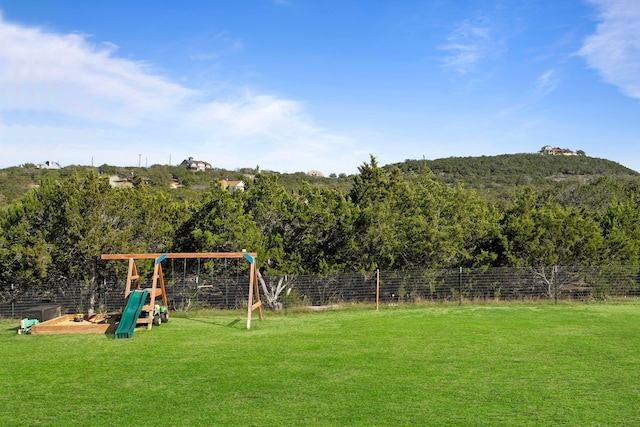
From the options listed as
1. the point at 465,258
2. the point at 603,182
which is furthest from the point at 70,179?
the point at 603,182

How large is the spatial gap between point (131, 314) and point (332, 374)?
636 centimetres

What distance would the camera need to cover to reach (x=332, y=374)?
28.3 feet

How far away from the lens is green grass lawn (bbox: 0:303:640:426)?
21.8 ft

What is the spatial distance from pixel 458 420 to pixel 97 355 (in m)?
7.33

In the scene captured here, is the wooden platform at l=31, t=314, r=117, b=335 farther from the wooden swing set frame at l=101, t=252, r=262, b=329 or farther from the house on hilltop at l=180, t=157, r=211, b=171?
the house on hilltop at l=180, t=157, r=211, b=171

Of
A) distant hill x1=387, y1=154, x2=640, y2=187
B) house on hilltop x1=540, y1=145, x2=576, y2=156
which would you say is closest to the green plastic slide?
distant hill x1=387, y1=154, x2=640, y2=187

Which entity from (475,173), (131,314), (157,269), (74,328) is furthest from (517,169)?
(74,328)

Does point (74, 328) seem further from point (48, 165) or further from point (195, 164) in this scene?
point (195, 164)

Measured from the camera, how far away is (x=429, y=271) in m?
19.1

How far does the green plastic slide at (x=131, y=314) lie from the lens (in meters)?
12.1

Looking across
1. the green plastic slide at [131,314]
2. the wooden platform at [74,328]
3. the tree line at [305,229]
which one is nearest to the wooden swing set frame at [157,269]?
the green plastic slide at [131,314]

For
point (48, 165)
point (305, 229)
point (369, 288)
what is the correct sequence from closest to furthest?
point (369, 288)
point (305, 229)
point (48, 165)

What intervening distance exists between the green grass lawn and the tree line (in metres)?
4.31

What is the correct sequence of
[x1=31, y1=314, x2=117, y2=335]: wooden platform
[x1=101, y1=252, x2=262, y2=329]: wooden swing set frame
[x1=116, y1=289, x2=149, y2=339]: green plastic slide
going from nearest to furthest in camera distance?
[x1=116, y1=289, x2=149, y2=339]: green plastic slide → [x1=31, y1=314, x2=117, y2=335]: wooden platform → [x1=101, y1=252, x2=262, y2=329]: wooden swing set frame
